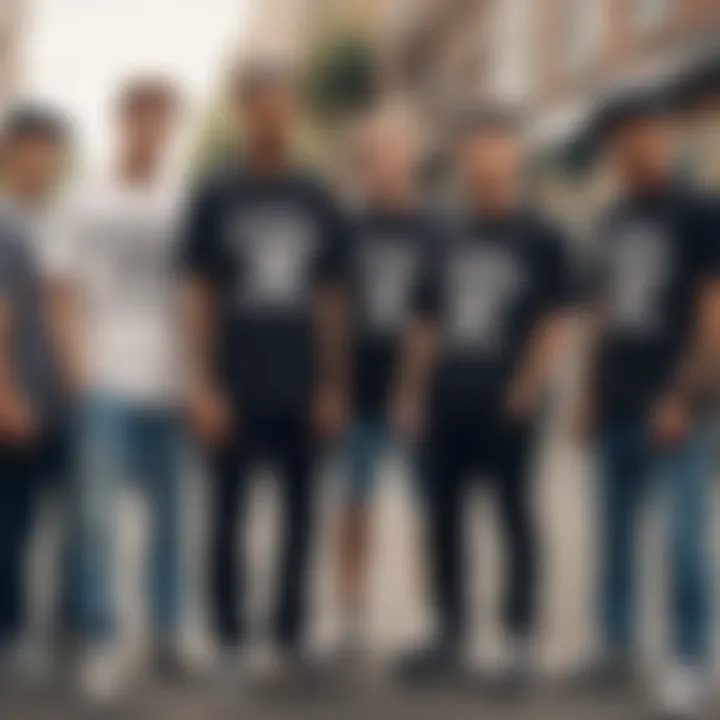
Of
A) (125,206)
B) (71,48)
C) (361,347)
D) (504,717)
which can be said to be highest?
(71,48)

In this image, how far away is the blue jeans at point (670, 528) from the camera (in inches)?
81.6

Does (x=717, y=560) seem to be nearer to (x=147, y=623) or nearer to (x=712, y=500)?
(x=712, y=500)

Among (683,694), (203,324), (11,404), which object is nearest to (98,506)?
(11,404)

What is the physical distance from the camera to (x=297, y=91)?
2.08 m

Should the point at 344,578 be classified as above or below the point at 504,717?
above

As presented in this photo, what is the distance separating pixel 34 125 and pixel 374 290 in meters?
0.50

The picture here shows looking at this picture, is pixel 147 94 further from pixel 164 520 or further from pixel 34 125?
pixel 164 520

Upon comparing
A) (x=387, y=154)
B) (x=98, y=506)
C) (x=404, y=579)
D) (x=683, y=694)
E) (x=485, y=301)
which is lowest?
(x=683, y=694)

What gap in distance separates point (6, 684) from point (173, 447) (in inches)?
14.5

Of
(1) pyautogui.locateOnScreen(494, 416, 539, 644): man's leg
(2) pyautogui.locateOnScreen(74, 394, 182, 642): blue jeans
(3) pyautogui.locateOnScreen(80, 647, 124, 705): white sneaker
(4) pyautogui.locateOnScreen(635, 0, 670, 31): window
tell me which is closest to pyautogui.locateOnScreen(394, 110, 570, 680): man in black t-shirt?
(1) pyautogui.locateOnScreen(494, 416, 539, 644): man's leg

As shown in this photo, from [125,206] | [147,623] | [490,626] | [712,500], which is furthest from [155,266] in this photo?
[712,500]

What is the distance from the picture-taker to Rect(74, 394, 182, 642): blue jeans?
2086mm

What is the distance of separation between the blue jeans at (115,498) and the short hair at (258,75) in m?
0.44

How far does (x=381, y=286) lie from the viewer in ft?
6.98
